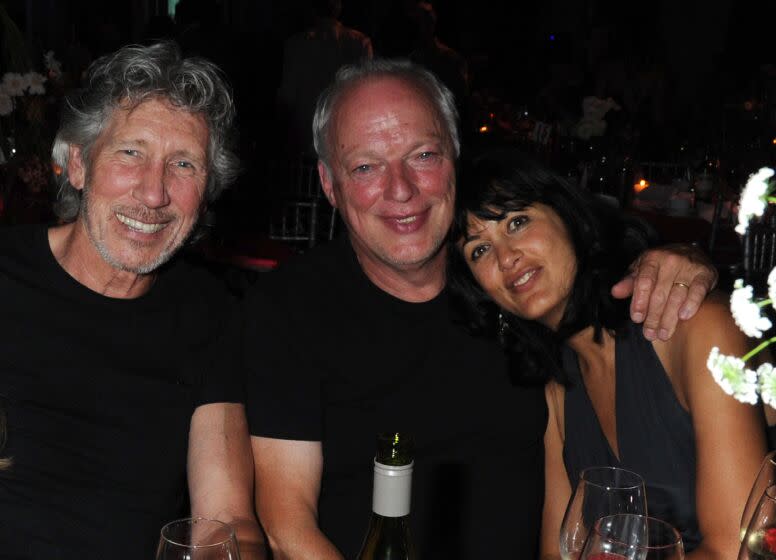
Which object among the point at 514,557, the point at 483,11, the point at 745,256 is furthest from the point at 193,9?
the point at 483,11

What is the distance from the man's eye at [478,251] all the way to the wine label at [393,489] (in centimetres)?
116

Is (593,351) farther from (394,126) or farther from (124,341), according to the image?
(124,341)

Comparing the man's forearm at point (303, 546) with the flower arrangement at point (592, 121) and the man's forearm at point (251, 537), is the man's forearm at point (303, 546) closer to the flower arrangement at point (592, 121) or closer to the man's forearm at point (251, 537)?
the man's forearm at point (251, 537)

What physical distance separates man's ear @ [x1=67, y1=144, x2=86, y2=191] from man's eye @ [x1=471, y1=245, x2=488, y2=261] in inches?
38.6

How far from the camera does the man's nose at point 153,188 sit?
196cm

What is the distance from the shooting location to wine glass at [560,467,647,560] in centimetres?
119

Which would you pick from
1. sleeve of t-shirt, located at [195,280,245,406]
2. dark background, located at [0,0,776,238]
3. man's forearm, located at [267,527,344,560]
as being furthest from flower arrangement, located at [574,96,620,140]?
man's forearm, located at [267,527,344,560]

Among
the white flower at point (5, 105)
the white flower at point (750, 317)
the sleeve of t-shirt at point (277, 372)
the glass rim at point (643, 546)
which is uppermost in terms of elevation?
the white flower at point (750, 317)

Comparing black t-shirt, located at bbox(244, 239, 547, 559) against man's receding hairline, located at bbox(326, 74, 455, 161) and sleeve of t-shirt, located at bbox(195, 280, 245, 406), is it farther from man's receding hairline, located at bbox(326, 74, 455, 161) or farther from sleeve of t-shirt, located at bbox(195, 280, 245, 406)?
man's receding hairline, located at bbox(326, 74, 455, 161)

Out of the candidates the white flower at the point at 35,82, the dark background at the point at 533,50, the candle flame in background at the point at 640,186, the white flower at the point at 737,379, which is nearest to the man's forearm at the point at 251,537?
the white flower at the point at 737,379

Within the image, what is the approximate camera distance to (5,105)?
3.44 metres

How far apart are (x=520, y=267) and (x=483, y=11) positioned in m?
11.6

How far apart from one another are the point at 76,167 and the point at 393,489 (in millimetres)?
1471

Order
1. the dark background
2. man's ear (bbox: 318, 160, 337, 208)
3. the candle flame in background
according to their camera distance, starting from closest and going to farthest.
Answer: man's ear (bbox: 318, 160, 337, 208), the candle flame in background, the dark background
